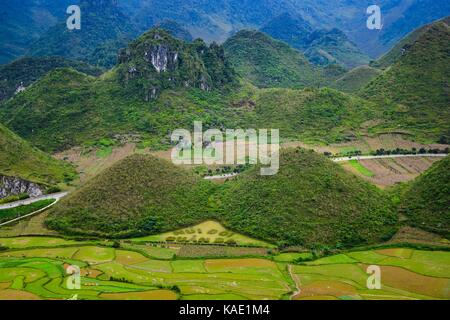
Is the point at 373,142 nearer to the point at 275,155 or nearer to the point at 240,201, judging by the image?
the point at 275,155

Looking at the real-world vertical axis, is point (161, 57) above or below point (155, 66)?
above

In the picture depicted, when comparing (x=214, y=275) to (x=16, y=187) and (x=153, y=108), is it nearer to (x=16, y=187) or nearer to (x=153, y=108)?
(x=16, y=187)

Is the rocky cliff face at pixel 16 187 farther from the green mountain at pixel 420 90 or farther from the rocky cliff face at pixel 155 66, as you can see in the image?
the green mountain at pixel 420 90

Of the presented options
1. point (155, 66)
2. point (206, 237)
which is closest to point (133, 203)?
point (206, 237)

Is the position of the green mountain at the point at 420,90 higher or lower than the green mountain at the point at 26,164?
higher

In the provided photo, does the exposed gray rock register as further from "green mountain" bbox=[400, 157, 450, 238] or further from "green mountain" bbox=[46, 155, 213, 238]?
"green mountain" bbox=[400, 157, 450, 238]

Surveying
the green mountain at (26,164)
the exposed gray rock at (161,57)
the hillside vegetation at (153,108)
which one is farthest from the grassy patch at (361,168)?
the exposed gray rock at (161,57)

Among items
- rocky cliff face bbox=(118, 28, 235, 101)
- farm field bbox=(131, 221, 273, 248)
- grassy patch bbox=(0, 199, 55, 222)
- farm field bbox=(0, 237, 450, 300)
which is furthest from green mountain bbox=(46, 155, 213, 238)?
rocky cliff face bbox=(118, 28, 235, 101)
